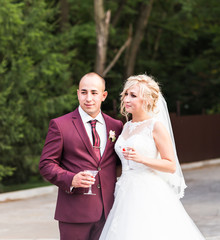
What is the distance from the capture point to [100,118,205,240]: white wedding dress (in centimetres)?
487

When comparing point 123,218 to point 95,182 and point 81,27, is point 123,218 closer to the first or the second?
point 95,182

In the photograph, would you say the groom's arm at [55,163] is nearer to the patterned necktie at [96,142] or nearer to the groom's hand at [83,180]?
the groom's hand at [83,180]

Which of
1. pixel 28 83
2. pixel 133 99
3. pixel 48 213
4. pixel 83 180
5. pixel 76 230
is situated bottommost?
pixel 48 213

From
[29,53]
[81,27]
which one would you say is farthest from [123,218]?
[81,27]

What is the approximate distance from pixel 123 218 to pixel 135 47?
67.7 feet

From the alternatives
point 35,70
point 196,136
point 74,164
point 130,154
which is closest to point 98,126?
point 74,164

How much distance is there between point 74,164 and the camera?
183 inches

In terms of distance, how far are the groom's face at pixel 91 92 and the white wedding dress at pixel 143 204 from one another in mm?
355

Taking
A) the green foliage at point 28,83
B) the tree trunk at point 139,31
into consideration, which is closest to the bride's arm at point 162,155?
the green foliage at point 28,83

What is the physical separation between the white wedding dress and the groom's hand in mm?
561

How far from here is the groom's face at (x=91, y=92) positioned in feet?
15.5

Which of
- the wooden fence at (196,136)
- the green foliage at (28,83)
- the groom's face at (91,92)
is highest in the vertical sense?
the groom's face at (91,92)

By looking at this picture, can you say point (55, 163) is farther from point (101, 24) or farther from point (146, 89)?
point (101, 24)

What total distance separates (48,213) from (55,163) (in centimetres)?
670
